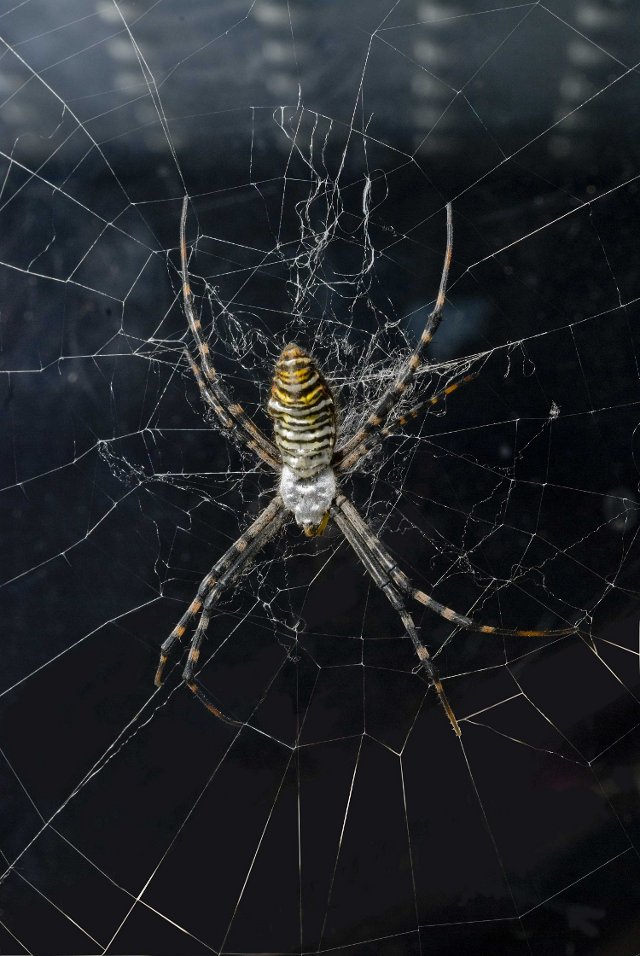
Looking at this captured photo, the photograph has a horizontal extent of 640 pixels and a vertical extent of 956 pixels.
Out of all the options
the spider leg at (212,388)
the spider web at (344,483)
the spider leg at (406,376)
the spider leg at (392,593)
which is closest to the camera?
the spider leg at (406,376)

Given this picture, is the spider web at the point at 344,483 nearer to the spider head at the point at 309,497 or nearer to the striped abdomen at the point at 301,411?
the spider head at the point at 309,497

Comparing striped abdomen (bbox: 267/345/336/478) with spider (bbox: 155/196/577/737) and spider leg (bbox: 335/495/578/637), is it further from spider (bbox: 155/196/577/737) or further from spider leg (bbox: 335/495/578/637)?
spider leg (bbox: 335/495/578/637)

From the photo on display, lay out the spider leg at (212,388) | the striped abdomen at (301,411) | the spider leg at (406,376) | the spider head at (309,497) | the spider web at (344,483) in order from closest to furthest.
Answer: the striped abdomen at (301,411) → the spider leg at (406,376) → the spider leg at (212,388) → the spider head at (309,497) → the spider web at (344,483)

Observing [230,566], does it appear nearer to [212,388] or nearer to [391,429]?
[212,388]

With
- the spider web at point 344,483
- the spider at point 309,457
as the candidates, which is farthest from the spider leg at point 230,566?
the spider web at point 344,483

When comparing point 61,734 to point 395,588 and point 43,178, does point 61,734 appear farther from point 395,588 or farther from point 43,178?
point 43,178

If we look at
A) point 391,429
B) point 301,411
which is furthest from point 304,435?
point 391,429

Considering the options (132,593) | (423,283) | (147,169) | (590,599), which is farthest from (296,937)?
(147,169)

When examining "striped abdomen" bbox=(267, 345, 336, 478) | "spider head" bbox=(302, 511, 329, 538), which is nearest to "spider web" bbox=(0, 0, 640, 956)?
"spider head" bbox=(302, 511, 329, 538)
